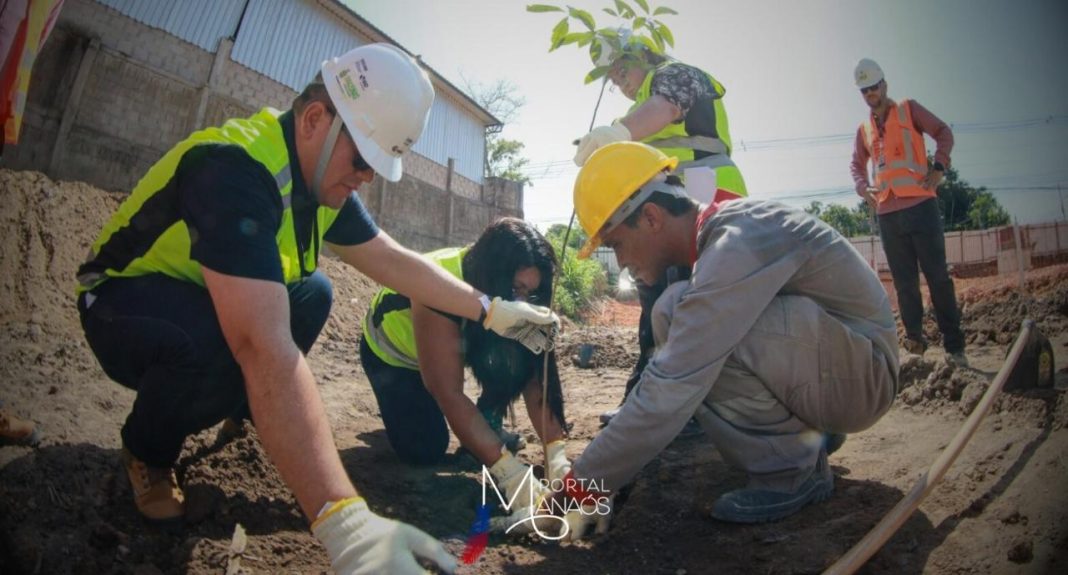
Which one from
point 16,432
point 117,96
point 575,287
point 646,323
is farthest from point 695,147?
point 575,287

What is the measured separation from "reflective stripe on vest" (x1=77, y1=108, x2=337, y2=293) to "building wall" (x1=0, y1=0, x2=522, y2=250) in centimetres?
418

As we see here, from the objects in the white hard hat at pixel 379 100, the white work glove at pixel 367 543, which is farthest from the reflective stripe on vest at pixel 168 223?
the white work glove at pixel 367 543

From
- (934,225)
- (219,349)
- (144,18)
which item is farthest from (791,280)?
(144,18)

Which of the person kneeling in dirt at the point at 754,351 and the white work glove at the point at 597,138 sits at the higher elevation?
the white work glove at the point at 597,138

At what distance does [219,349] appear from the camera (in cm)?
168

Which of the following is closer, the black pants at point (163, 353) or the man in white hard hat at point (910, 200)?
the black pants at point (163, 353)

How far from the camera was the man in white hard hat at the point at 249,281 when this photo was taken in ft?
3.91

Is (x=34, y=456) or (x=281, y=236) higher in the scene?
(x=281, y=236)

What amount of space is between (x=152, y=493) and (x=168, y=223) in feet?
2.74

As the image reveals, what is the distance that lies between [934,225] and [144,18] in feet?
27.8

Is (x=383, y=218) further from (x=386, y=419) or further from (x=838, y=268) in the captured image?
(x=838, y=268)

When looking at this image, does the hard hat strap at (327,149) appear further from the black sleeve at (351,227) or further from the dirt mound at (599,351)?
the dirt mound at (599,351)

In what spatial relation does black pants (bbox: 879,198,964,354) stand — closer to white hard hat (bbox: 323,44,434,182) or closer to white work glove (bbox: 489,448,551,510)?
white work glove (bbox: 489,448,551,510)

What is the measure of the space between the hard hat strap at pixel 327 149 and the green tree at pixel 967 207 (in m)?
28.4
